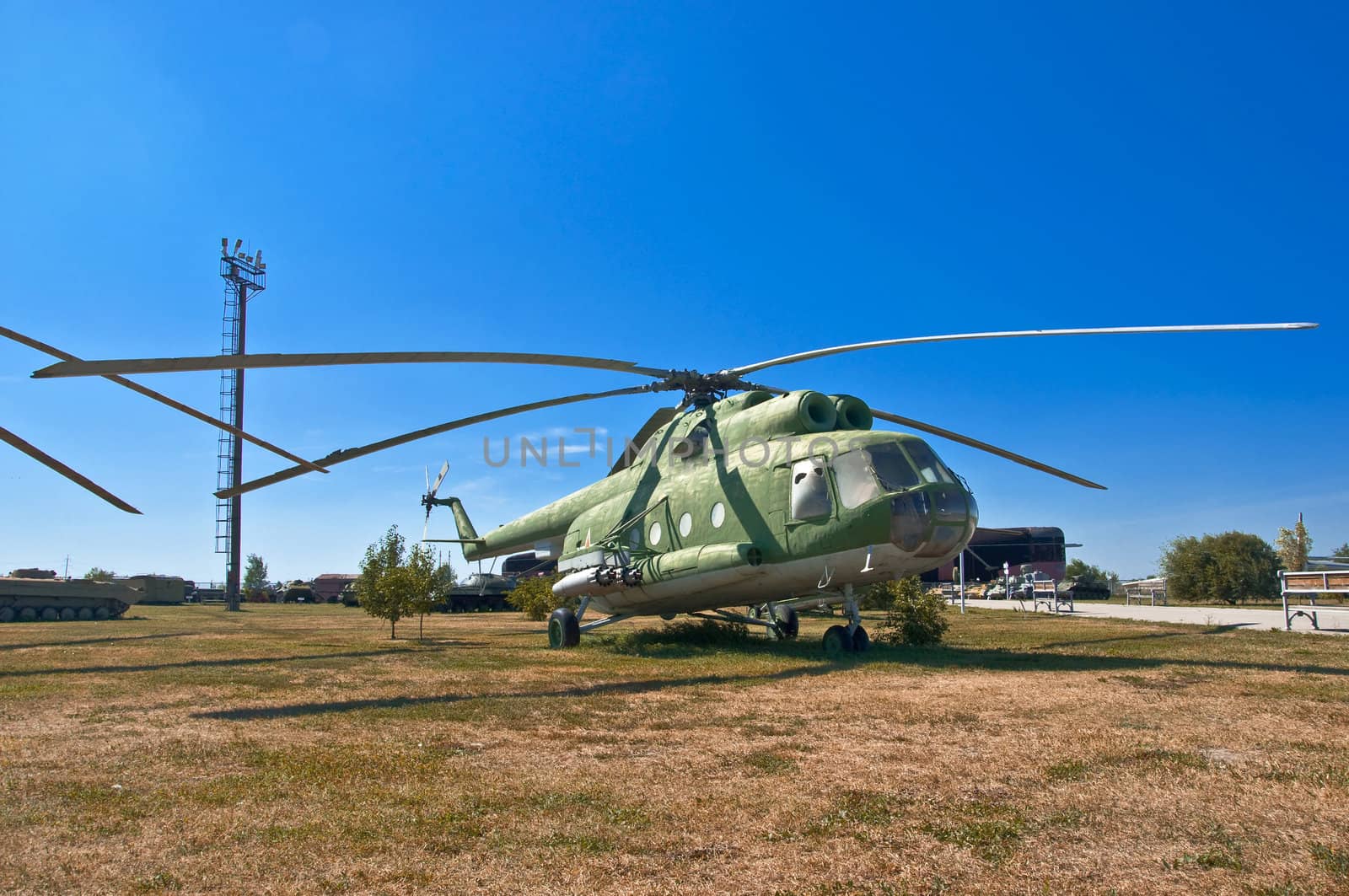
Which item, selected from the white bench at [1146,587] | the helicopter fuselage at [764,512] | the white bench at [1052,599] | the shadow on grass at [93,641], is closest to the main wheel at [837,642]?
the helicopter fuselage at [764,512]

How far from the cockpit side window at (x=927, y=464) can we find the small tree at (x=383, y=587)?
42.4 ft

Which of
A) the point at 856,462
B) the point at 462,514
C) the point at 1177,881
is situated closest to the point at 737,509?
the point at 856,462

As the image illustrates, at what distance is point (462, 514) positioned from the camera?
2577cm

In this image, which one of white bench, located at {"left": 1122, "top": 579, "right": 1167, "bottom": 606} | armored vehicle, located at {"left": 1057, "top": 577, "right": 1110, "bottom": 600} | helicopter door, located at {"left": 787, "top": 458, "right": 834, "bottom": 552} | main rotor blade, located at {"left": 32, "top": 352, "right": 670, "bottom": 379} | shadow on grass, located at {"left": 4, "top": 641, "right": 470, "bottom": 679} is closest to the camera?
main rotor blade, located at {"left": 32, "top": 352, "right": 670, "bottom": 379}

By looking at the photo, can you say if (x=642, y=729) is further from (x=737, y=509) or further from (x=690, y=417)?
(x=690, y=417)

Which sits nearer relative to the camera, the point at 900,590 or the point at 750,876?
the point at 750,876

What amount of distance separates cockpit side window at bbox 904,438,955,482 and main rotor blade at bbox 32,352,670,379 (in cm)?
485

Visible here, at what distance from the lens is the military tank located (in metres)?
33.1

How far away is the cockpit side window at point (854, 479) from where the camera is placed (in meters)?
12.5

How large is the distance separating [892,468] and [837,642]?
309 centimetres

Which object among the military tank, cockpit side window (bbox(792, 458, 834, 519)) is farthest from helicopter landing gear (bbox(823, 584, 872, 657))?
the military tank

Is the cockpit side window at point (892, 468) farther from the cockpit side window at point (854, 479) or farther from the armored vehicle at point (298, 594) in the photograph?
the armored vehicle at point (298, 594)

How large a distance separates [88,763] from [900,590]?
1433 cm

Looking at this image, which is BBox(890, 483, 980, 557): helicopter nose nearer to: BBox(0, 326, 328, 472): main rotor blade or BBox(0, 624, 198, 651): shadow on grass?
BBox(0, 326, 328, 472): main rotor blade
